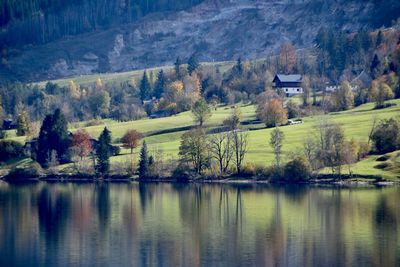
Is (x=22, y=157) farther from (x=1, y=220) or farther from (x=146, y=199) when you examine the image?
(x=1, y=220)

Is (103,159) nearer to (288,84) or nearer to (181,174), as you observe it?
(181,174)

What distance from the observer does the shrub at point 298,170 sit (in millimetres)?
107625

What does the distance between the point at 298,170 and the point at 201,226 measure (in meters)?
35.5

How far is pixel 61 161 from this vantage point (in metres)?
129

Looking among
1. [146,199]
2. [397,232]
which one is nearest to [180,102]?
[146,199]

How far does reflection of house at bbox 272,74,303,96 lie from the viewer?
570 ft

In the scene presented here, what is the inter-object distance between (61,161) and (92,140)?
6.15m

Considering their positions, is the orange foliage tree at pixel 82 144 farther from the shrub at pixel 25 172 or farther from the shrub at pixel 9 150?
the shrub at pixel 9 150

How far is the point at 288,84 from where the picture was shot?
6900 inches

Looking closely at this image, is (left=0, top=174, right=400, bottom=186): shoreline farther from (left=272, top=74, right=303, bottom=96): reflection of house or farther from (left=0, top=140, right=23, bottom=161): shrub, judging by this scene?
(left=272, top=74, right=303, bottom=96): reflection of house

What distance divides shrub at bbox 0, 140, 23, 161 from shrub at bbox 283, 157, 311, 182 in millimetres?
45967

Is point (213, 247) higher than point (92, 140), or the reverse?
point (92, 140)

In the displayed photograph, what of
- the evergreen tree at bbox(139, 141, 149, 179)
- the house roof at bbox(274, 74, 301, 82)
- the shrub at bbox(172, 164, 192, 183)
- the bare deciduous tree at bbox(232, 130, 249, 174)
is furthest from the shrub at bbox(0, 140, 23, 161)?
the house roof at bbox(274, 74, 301, 82)

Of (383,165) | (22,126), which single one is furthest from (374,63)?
(22,126)
